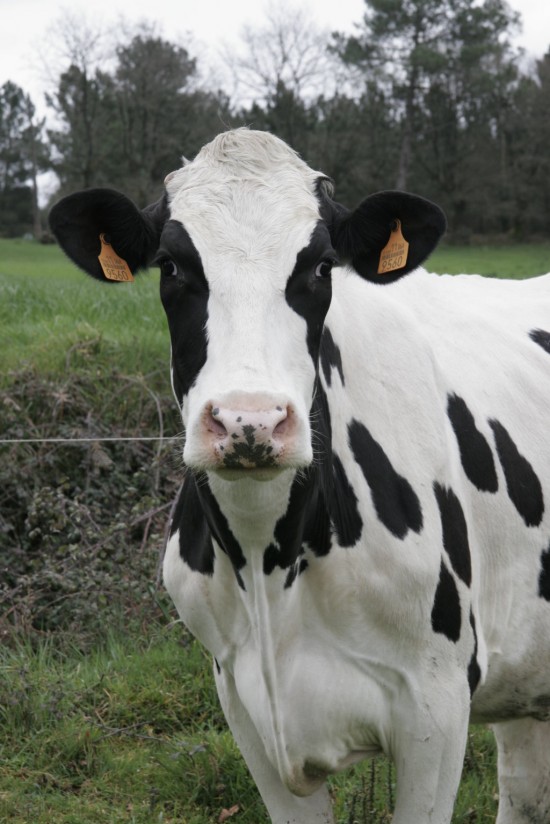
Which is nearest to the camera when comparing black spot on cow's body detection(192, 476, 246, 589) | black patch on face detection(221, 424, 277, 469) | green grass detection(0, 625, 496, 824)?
black patch on face detection(221, 424, 277, 469)

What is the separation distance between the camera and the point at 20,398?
7023 millimetres

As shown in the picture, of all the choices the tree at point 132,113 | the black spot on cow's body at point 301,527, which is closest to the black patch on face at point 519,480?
the black spot on cow's body at point 301,527

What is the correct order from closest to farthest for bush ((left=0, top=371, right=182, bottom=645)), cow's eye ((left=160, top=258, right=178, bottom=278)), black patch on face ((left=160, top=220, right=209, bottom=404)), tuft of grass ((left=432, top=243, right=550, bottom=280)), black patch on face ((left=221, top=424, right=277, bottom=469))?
black patch on face ((left=221, top=424, right=277, bottom=469)) → black patch on face ((left=160, top=220, right=209, bottom=404)) → cow's eye ((left=160, top=258, right=178, bottom=278)) → bush ((left=0, top=371, right=182, bottom=645)) → tuft of grass ((left=432, top=243, right=550, bottom=280))

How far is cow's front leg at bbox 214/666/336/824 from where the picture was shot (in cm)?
324

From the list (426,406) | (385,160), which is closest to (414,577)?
(426,406)

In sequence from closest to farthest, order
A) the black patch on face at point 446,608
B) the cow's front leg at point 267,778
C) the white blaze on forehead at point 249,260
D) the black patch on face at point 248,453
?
the black patch on face at point 248,453 → the white blaze on forehead at point 249,260 → the black patch on face at point 446,608 → the cow's front leg at point 267,778

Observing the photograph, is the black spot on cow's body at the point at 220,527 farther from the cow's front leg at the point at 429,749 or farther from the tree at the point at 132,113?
the tree at the point at 132,113

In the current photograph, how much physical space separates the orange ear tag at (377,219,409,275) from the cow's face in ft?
0.90

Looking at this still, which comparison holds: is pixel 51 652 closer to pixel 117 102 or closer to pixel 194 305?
pixel 194 305

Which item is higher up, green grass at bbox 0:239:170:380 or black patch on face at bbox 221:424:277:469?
black patch on face at bbox 221:424:277:469

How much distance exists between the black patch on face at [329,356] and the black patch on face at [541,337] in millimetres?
1333

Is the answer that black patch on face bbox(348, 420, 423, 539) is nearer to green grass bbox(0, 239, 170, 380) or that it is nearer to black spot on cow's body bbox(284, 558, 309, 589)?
black spot on cow's body bbox(284, 558, 309, 589)

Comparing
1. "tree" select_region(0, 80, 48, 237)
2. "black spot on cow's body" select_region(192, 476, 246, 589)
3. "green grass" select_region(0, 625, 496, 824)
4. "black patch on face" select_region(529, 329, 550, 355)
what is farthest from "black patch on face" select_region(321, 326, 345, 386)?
"tree" select_region(0, 80, 48, 237)

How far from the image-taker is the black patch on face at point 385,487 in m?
3.01
